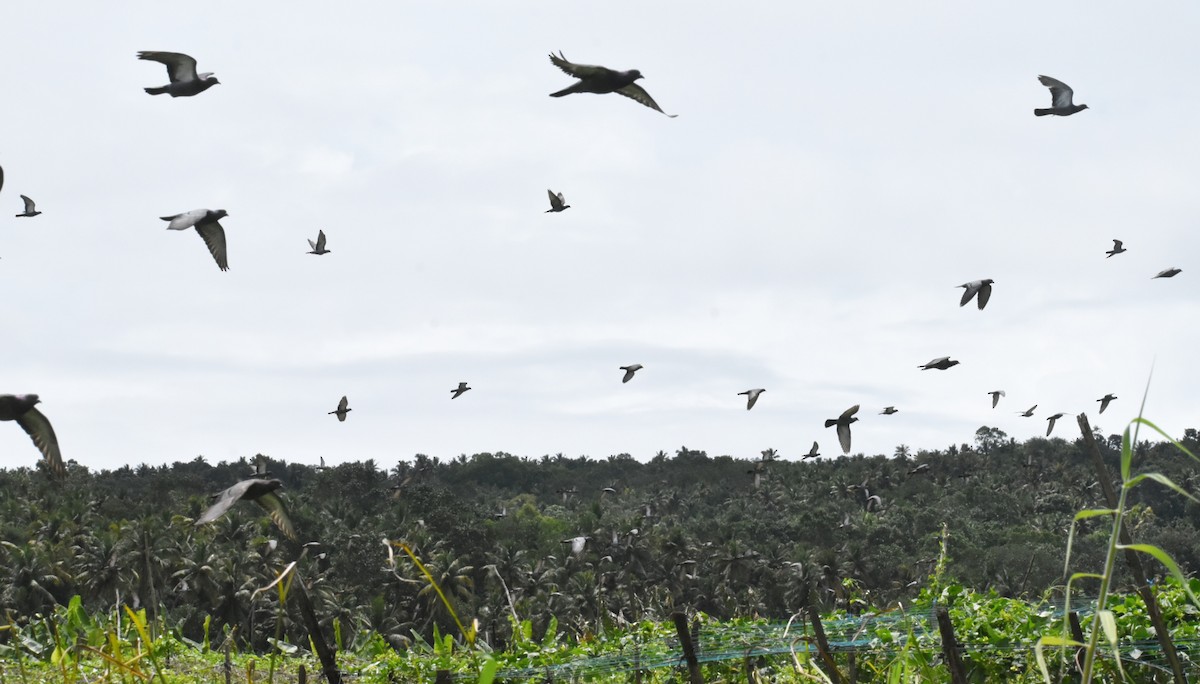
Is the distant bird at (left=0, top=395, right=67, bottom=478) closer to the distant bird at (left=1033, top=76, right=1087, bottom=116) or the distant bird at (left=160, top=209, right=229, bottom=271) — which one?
the distant bird at (left=160, top=209, right=229, bottom=271)

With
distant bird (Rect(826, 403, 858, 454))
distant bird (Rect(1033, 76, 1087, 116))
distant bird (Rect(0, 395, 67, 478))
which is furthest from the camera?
distant bird (Rect(826, 403, 858, 454))

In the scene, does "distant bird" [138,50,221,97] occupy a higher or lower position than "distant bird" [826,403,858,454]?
higher

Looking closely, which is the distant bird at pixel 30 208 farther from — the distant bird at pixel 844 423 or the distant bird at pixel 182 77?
the distant bird at pixel 844 423

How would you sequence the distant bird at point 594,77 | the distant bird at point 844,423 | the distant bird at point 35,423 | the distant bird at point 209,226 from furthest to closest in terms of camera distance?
the distant bird at point 844,423
the distant bird at point 209,226
the distant bird at point 594,77
the distant bird at point 35,423

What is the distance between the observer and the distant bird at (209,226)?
8614 millimetres

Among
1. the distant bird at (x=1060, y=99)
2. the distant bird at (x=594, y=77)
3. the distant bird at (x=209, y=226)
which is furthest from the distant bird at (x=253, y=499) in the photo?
the distant bird at (x=1060, y=99)

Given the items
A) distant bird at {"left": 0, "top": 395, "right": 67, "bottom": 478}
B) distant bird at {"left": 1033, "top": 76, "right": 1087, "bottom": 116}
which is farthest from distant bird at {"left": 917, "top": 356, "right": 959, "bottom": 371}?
distant bird at {"left": 0, "top": 395, "right": 67, "bottom": 478}

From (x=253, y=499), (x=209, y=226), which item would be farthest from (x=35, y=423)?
(x=209, y=226)

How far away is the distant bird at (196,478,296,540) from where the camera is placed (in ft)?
7.26

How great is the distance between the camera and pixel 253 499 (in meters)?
3.06

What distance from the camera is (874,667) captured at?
7.61m

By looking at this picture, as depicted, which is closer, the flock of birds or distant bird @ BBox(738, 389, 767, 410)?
the flock of birds

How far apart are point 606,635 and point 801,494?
224ft

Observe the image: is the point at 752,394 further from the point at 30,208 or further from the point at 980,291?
the point at 30,208
